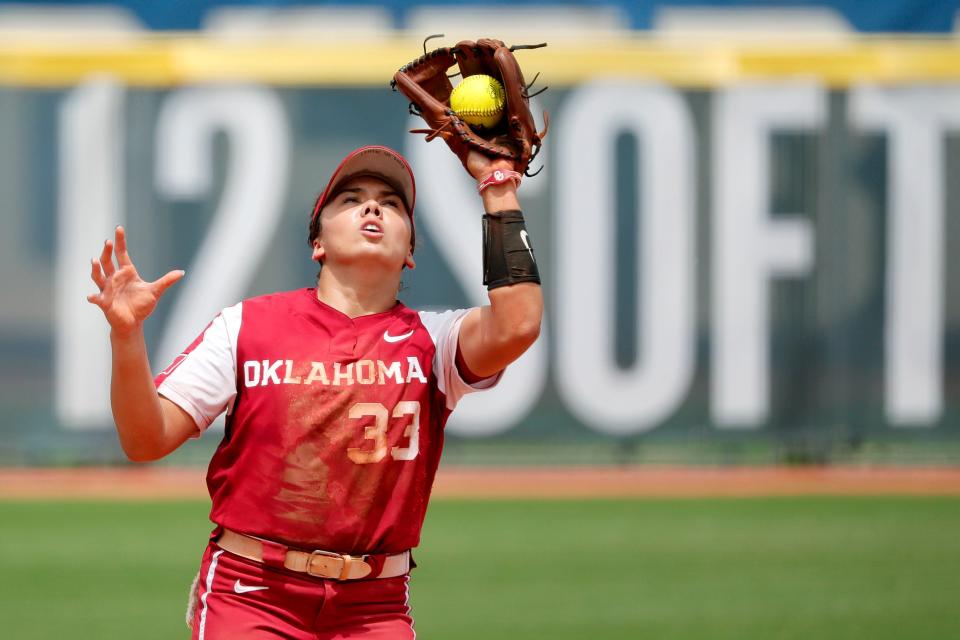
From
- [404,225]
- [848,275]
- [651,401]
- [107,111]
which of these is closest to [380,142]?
[107,111]

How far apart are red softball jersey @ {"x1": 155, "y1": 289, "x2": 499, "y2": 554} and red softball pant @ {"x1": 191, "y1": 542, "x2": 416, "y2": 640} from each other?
0.08m

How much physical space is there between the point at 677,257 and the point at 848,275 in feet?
4.50

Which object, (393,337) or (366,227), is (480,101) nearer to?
(366,227)

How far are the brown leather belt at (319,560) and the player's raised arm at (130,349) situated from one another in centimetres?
29

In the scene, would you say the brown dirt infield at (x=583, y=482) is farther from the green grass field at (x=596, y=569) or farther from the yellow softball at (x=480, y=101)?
the yellow softball at (x=480, y=101)

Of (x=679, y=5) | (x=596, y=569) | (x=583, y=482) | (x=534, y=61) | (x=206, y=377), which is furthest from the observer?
(x=679, y=5)

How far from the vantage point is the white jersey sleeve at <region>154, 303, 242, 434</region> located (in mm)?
2791

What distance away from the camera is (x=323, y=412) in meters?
2.76

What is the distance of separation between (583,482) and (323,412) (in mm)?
6780

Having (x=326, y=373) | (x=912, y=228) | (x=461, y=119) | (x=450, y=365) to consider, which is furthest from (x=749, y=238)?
(x=326, y=373)

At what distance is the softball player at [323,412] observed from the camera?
2.70 meters

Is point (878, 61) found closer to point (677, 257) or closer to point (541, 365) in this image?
point (677, 257)

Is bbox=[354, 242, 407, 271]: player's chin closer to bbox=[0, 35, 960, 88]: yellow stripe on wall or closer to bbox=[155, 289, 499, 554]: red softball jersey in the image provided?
bbox=[155, 289, 499, 554]: red softball jersey

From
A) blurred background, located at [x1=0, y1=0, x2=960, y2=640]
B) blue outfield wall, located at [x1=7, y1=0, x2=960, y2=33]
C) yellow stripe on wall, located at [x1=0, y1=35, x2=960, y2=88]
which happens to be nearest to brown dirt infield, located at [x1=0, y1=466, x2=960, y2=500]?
blurred background, located at [x1=0, y1=0, x2=960, y2=640]
